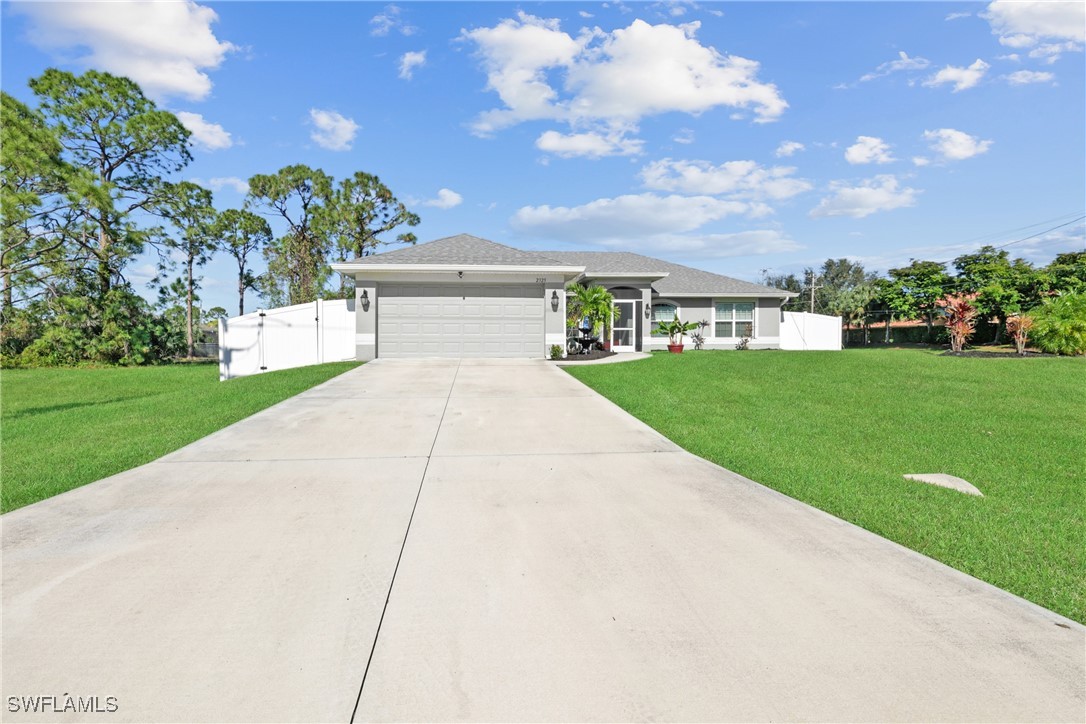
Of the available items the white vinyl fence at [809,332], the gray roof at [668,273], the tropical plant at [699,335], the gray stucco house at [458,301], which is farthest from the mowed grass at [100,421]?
the white vinyl fence at [809,332]

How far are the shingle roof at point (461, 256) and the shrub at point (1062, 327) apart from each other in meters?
14.9

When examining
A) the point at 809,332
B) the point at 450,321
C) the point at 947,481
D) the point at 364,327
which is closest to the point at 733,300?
the point at 809,332

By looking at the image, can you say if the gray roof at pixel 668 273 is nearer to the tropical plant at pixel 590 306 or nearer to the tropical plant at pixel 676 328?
the tropical plant at pixel 676 328

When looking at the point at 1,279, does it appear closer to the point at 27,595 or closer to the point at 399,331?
the point at 399,331

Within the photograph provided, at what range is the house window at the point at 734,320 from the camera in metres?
22.3

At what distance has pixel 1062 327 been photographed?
14695mm

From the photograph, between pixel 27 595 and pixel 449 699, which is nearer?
pixel 449 699

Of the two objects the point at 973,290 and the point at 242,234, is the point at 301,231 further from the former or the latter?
the point at 973,290

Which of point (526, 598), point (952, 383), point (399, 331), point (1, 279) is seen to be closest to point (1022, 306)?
point (952, 383)

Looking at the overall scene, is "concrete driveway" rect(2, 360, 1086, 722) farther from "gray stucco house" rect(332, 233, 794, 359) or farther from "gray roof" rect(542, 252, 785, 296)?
"gray roof" rect(542, 252, 785, 296)

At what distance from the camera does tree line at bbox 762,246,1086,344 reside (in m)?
20.6

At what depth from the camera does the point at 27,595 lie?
→ 2701mm

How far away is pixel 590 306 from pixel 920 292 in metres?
21.3

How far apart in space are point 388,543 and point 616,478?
2.19 m
